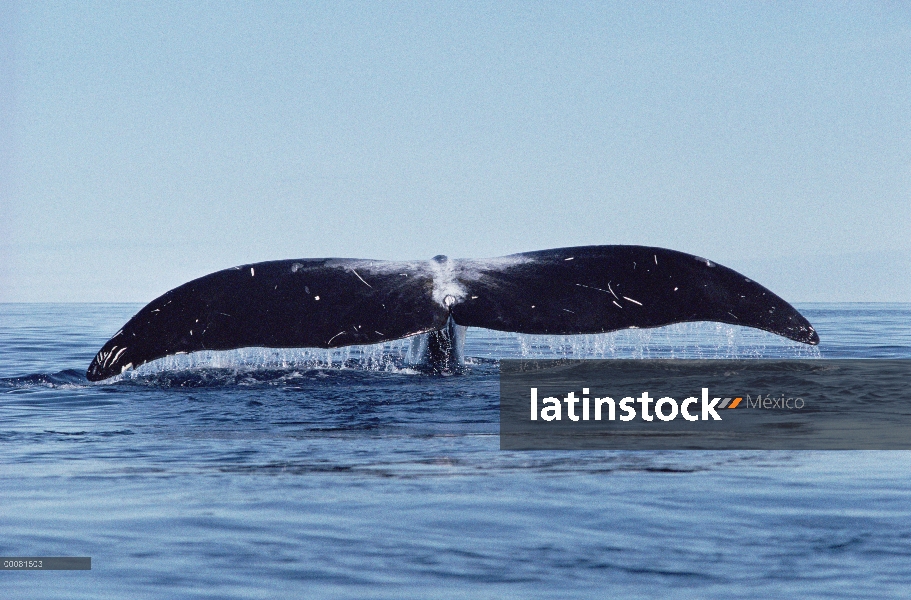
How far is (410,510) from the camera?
488 cm

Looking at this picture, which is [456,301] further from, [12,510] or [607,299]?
[12,510]

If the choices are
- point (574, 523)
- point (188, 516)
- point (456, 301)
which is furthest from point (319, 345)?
point (574, 523)
